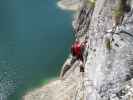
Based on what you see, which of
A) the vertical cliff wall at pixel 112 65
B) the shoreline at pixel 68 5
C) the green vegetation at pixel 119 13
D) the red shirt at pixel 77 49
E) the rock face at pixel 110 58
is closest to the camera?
the vertical cliff wall at pixel 112 65

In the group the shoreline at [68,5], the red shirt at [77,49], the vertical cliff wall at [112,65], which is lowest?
the vertical cliff wall at [112,65]

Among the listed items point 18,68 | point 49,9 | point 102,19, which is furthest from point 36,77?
point 49,9

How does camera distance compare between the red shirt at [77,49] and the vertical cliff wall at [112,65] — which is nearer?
the vertical cliff wall at [112,65]

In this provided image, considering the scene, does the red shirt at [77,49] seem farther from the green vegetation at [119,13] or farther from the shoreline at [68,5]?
the shoreline at [68,5]

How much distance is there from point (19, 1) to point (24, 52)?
28190 mm

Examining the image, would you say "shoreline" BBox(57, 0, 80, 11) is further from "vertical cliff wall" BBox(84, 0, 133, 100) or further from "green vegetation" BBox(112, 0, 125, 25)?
"vertical cliff wall" BBox(84, 0, 133, 100)

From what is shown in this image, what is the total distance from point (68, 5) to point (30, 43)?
903 inches

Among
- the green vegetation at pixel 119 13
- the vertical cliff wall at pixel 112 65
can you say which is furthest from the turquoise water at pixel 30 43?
the green vegetation at pixel 119 13

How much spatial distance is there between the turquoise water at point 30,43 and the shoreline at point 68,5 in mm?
1391

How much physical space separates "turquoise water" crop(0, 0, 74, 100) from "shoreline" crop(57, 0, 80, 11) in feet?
4.56

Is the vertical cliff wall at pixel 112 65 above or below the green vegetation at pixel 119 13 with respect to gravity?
below

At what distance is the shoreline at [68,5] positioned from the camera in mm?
71037

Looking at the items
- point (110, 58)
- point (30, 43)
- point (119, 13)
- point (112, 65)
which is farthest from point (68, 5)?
point (112, 65)

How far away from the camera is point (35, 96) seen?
34.9m
